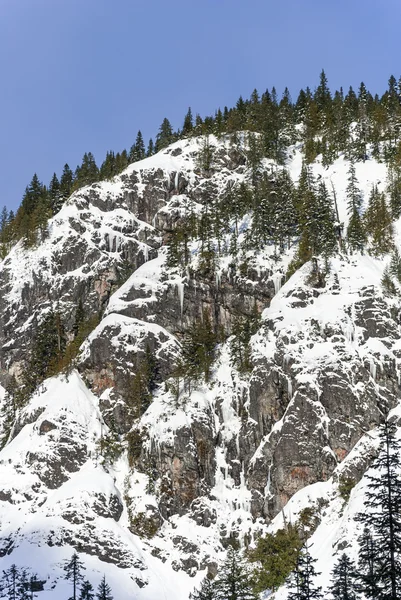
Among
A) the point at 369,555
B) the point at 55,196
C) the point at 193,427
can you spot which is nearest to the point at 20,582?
the point at 193,427

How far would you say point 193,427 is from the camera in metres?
83.9

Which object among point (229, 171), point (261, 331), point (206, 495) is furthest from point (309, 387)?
point (229, 171)

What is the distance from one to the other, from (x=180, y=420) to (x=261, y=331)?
15.5 metres

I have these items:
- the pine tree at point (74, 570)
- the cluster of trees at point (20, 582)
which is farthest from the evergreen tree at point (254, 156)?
the cluster of trees at point (20, 582)

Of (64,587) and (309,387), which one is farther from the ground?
(309,387)

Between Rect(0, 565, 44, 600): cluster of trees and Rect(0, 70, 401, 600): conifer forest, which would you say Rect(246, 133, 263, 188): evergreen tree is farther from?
Rect(0, 565, 44, 600): cluster of trees

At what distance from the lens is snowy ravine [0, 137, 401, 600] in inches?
2921

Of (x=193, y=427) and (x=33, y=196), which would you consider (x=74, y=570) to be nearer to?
(x=193, y=427)

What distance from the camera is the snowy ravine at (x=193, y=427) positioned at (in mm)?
74188

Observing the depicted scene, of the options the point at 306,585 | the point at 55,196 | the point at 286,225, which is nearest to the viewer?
the point at 306,585

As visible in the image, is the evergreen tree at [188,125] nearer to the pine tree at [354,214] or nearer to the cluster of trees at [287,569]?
the pine tree at [354,214]

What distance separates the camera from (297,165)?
436 ft

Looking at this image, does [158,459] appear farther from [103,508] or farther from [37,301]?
[37,301]

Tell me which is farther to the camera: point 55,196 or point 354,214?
point 55,196
